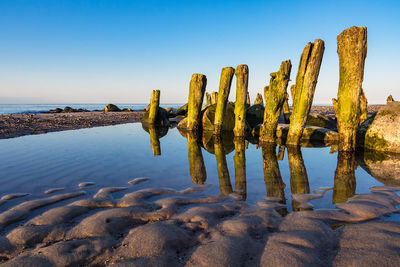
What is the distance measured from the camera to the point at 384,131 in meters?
7.41

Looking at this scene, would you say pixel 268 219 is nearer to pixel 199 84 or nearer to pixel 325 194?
pixel 325 194

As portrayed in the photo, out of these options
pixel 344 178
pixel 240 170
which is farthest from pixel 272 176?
pixel 344 178

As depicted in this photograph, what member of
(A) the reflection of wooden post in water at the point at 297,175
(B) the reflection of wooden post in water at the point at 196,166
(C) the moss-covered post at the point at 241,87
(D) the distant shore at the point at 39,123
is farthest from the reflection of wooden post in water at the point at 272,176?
(D) the distant shore at the point at 39,123

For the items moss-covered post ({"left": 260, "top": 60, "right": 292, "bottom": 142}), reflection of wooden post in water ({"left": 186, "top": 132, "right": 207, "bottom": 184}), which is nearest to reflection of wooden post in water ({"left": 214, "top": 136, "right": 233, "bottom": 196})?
reflection of wooden post in water ({"left": 186, "top": 132, "right": 207, "bottom": 184})

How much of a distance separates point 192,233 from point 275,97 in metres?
7.74

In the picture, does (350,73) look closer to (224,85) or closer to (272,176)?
(272,176)

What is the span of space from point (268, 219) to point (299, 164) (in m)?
3.88

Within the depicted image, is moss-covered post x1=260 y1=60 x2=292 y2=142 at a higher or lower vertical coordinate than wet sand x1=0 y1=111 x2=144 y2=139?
higher

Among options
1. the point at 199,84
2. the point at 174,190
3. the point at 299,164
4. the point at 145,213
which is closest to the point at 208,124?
the point at 199,84

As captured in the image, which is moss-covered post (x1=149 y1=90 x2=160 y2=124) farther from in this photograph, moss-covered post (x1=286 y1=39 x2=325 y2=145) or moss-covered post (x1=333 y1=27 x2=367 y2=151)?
moss-covered post (x1=333 y1=27 x2=367 y2=151)

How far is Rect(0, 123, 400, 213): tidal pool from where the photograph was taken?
3.95m

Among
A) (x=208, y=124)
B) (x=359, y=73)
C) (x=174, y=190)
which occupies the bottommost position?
(x=174, y=190)

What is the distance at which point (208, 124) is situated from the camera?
13.5 m

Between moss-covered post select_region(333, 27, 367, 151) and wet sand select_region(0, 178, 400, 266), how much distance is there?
12.8 ft
